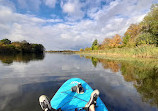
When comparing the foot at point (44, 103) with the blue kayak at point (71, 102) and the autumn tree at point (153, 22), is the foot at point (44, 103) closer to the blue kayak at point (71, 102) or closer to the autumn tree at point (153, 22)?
the blue kayak at point (71, 102)

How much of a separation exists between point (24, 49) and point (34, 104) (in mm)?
75385

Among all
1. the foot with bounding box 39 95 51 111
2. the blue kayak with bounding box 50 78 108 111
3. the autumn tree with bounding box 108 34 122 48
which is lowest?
the blue kayak with bounding box 50 78 108 111

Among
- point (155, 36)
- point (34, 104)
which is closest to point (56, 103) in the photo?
point (34, 104)

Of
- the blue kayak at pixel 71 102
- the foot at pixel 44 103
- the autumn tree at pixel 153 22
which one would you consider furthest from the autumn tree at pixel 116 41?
the foot at pixel 44 103

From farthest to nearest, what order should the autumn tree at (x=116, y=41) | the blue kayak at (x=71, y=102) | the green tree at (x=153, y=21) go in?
the autumn tree at (x=116, y=41) → the green tree at (x=153, y=21) → the blue kayak at (x=71, y=102)

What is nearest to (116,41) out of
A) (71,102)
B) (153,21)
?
(153,21)

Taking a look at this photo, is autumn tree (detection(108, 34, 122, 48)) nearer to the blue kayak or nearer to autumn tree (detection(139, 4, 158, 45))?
autumn tree (detection(139, 4, 158, 45))

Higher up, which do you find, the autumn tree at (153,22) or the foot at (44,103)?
the autumn tree at (153,22)

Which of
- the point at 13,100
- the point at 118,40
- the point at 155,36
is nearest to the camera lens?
the point at 13,100

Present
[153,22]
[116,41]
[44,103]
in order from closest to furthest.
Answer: [44,103]
[153,22]
[116,41]

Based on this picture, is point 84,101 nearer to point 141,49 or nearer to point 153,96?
point 153,96

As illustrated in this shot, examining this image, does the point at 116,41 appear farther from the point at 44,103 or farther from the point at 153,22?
the point at 44,103

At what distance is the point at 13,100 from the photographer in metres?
3.92

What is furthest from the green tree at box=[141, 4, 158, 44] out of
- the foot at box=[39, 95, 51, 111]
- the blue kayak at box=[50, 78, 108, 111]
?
the foot at box=[39, 95, 51, 111]
